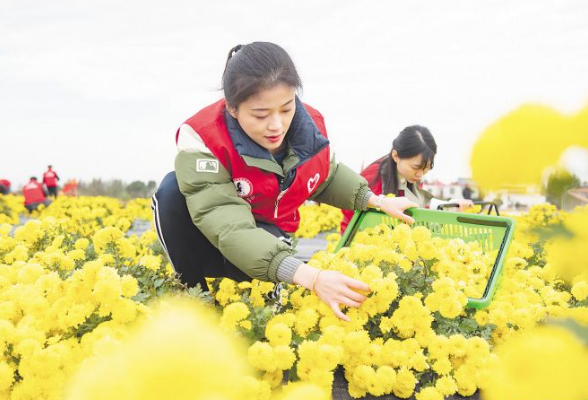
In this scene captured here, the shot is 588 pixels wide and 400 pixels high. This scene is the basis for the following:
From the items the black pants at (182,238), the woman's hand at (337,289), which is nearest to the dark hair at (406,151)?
the black pants at (182,238)

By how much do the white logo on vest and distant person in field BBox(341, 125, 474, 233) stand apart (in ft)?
5.47

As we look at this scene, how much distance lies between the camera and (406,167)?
3979 millimetres

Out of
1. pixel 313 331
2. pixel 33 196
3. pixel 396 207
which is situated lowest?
pixel 33 196

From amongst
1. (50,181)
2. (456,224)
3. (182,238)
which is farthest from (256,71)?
(50,181)

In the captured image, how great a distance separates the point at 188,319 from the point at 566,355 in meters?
0.25

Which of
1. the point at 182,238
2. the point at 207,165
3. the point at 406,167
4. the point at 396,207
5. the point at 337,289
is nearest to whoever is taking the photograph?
the point at 337,289

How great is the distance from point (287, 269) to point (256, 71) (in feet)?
2.40

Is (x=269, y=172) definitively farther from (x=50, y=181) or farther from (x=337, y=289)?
(x=50, y=181)

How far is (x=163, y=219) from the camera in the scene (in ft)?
8.29

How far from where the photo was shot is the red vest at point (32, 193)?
11.8 metres

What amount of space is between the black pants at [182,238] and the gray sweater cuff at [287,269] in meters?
0.69

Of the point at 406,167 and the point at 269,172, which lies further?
the point at 406,167

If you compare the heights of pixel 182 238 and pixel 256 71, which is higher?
pixel 256 71

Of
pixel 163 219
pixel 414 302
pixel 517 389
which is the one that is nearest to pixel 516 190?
pixel 517 389
